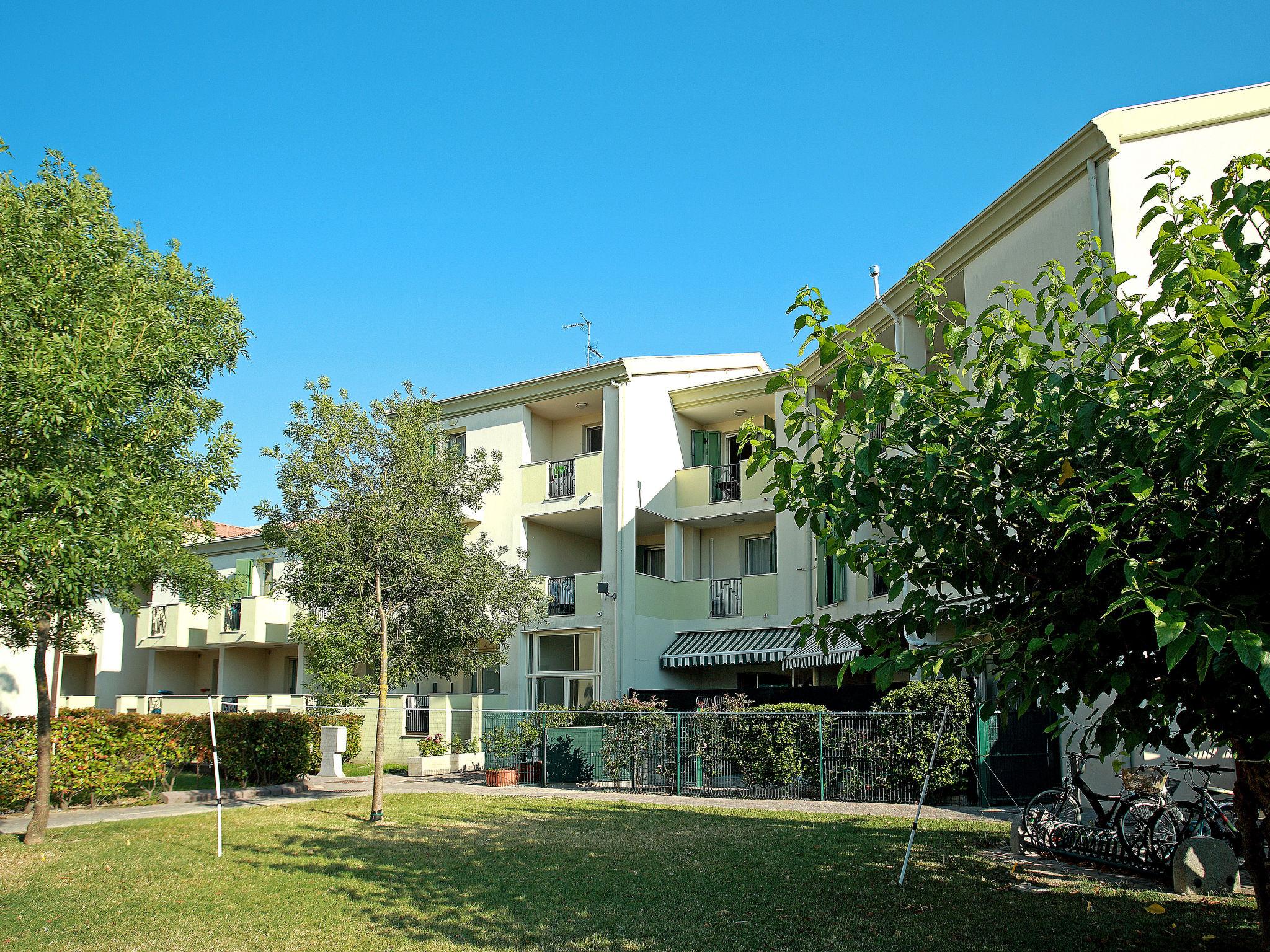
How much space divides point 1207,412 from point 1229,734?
2347 millimetres

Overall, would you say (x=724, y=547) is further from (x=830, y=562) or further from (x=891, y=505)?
(x=891, y=505)

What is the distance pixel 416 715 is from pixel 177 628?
13.7m

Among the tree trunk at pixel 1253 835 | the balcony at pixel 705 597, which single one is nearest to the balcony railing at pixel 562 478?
the balcony at pixel 705 597

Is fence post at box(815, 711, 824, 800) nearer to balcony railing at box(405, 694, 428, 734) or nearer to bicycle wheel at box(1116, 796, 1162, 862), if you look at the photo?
bicycle wheel at box(1116, 796, 1162, 862)

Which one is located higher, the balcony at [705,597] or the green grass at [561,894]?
the balcony at [705,597]

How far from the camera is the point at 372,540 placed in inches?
663

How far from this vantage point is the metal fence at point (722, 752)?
17797 millimetres

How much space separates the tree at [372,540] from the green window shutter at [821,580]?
10370 mm

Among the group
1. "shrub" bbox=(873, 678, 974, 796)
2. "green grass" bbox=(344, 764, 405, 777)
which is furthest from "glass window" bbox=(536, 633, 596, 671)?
"shrub" bbox=(873, 678, 974, 796)

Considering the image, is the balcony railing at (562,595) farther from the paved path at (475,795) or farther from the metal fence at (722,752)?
the paved path at (475,795)

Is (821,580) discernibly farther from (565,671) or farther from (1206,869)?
(1206,869)


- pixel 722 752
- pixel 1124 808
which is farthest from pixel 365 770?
pixel 1124 808

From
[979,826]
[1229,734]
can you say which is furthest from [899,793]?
[1229,734]

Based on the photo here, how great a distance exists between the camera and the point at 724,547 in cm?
2998
